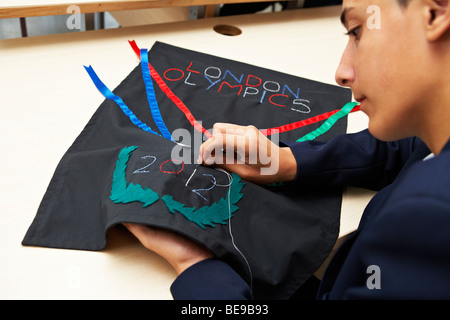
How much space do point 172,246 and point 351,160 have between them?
1.33ft

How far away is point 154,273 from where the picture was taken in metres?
0.62

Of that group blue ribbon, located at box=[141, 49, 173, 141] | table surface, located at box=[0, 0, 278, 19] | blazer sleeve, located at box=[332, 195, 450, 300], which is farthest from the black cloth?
table surface, located at box=[0, 0, 278, 19]

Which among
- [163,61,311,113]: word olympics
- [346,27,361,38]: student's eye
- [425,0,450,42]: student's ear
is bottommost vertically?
[163,61,311,113]: word olympics

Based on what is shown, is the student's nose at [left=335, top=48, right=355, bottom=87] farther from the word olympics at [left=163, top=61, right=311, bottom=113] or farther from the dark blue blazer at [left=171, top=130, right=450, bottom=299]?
the word olympics at [left=163, top=61, right=311, bottom=113]

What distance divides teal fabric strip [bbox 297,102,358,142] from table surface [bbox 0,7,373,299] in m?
0.02

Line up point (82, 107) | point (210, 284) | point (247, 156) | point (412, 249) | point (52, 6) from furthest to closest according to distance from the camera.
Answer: point (52, 6), point (82, 107), point (247, 156), point (210, 284), point (412, 249)

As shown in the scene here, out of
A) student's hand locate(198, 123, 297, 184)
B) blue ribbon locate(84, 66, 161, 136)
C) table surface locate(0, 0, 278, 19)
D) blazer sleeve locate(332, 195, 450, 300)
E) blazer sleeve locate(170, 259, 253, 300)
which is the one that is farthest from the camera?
table surface locate(0, 0, 278, 19)

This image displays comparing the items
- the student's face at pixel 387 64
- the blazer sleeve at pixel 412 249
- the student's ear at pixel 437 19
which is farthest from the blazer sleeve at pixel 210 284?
the student's ear at pixel 437 19

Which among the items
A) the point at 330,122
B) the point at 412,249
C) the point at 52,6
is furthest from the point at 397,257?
the point at 52,6

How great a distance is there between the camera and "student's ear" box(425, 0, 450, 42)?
1.50 ft

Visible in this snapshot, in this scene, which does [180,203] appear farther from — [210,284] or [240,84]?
[240,84]

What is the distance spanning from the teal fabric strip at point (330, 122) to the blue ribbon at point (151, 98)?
303 millimetres

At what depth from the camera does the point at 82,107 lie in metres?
0.91
